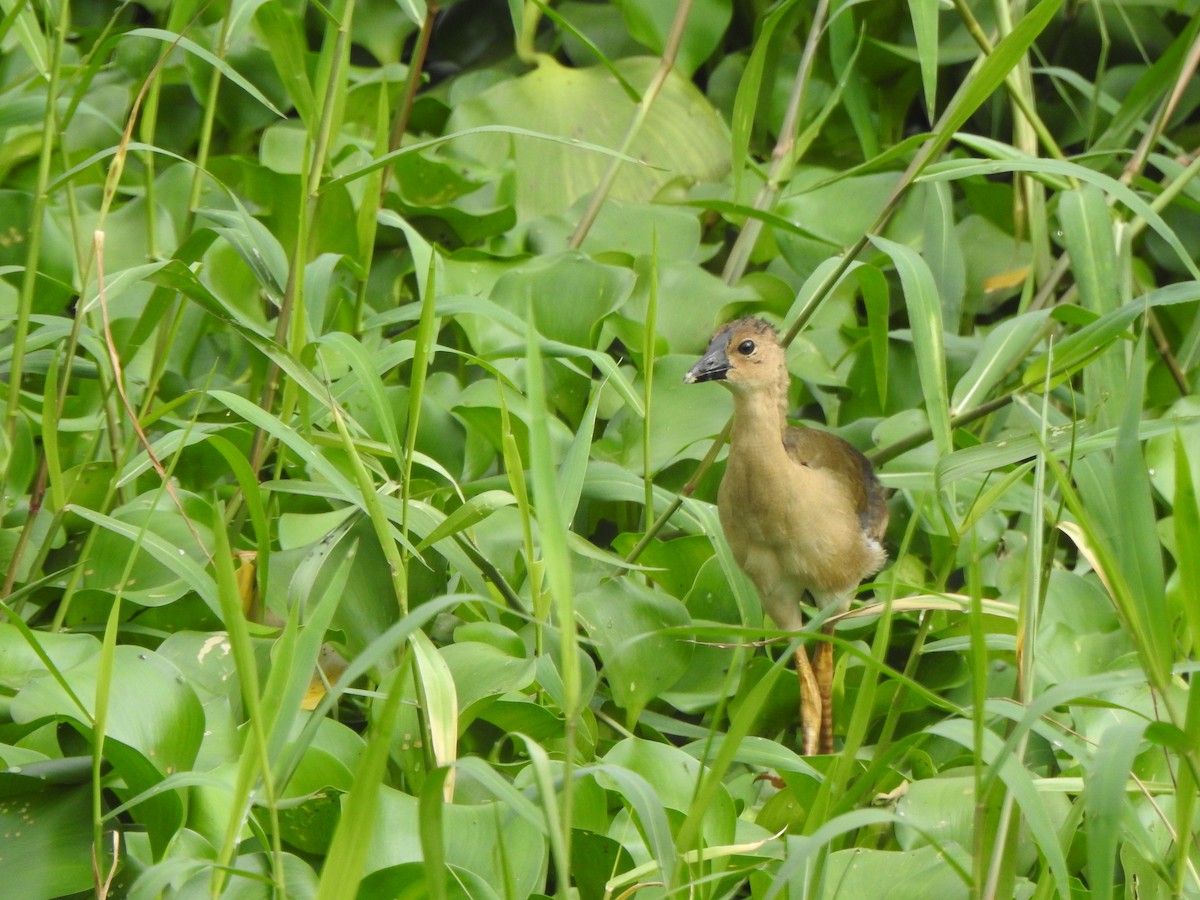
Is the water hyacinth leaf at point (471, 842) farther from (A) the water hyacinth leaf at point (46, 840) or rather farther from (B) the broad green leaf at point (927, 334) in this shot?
(B) the broad green leaf at point (927, 334)

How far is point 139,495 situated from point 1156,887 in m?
1.77

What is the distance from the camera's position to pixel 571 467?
1.95 m

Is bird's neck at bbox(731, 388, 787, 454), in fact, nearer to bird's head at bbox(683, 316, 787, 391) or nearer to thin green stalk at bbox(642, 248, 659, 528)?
bird's head at bbox(683, 316, 787, 391)

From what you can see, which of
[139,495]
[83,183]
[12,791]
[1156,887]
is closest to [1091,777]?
[1156,887]

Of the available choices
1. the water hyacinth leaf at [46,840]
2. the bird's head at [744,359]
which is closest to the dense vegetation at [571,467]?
the water hyacinth leaf at [46,840]

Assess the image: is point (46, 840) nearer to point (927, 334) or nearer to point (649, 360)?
point (649, 360)

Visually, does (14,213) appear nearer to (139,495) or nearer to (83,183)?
(83,183)

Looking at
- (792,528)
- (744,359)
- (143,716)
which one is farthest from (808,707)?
(143,716)

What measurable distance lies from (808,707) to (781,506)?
368 millimetres

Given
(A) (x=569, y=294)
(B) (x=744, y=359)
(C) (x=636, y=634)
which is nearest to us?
(C) (x=636, y=634)

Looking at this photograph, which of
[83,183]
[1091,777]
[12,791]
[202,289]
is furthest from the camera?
[83,183]

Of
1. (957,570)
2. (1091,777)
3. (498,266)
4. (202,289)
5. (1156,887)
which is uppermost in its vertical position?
(202,289)

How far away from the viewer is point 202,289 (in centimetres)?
198

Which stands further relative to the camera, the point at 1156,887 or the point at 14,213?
the point at 14,213
